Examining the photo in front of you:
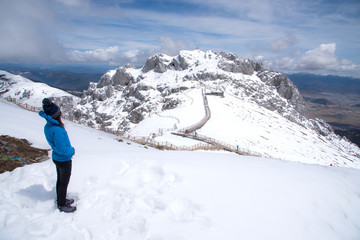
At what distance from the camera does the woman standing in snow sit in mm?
4363

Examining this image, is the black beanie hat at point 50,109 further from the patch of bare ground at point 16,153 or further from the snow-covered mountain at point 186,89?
the snow-covered mountain at point 186,89

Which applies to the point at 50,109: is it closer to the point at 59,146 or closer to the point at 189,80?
the point at 59,146

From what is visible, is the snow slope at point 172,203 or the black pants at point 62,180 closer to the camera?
the snow slope at point 172,203

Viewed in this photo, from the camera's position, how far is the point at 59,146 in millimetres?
4500

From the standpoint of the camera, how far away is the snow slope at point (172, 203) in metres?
4.15

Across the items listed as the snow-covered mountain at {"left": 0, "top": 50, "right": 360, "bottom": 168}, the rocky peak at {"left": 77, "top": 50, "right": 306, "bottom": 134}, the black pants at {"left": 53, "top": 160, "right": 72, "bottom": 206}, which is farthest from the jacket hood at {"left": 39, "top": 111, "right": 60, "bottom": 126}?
the rocky peak at {"left": 77, "top": 50, "right": 306, "bottom": 134}

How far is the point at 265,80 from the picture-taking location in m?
143

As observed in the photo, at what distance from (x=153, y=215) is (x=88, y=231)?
1369 millimetres

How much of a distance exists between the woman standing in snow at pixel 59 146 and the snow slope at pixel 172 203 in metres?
→ 0.27

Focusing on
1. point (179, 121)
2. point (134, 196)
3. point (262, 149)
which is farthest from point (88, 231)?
point (179, 121)

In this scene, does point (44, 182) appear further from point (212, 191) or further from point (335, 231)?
point (335, 231)

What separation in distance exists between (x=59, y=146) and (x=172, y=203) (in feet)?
9.73

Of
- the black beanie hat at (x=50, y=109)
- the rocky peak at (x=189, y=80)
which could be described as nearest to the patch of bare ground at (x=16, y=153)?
the black beanie hat at (x=50, y=109)

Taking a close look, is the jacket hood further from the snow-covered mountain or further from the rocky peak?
the rocky peak
